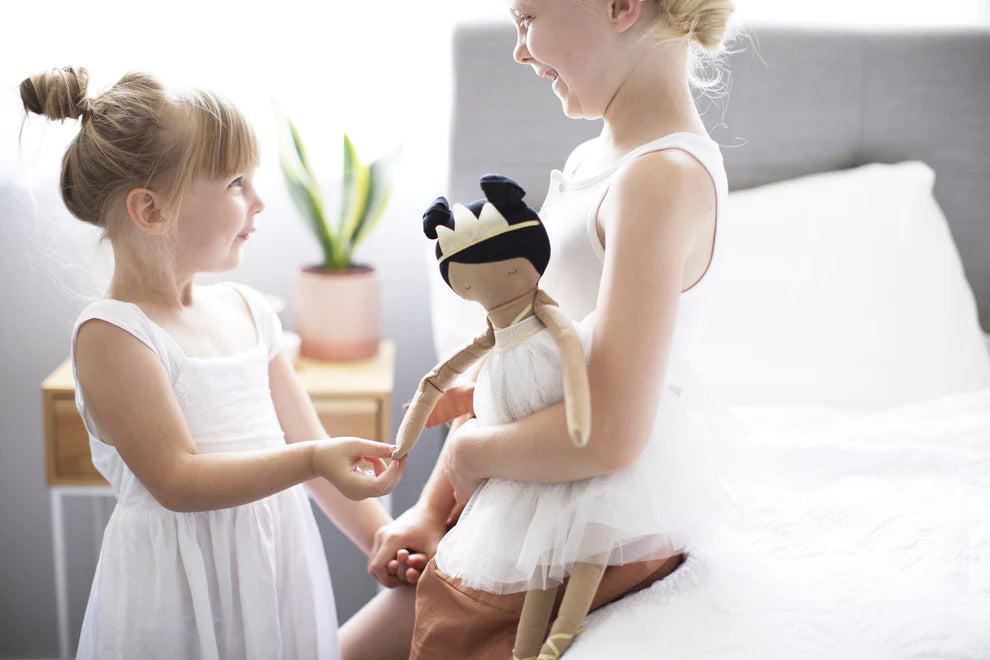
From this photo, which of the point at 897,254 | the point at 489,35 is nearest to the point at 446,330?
the point at 489,35

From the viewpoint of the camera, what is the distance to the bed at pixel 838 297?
100 cm

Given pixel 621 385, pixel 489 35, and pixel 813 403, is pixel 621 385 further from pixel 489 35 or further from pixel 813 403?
pixel 489 35

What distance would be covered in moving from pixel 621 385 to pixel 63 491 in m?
1.33

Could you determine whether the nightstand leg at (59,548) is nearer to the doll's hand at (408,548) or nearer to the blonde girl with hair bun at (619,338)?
the doll's hand at (408,548)

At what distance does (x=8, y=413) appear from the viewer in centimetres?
199

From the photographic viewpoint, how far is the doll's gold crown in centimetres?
77

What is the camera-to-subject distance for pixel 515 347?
0.82 m

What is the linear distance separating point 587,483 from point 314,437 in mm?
566

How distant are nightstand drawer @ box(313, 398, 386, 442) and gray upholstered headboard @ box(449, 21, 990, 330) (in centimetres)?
52

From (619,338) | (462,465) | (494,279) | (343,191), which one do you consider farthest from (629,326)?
(343,191)

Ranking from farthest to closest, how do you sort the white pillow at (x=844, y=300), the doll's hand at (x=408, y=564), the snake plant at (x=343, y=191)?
the snake plant at (x=343, y=191) < the white pillow at (x=844, y=300) < the doll's hand at (x=408, y=564)

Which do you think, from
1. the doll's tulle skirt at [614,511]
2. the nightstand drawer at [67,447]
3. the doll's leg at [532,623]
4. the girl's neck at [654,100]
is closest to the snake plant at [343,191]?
the nightstand drawer at [67,447]

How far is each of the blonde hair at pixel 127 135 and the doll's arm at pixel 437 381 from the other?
1.32 ft

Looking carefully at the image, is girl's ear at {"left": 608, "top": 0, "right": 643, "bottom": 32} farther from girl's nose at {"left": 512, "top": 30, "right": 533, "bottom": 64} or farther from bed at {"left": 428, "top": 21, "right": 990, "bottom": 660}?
bed at {"left": 428, "top": 21, "right": 990, "bottom": 660}
